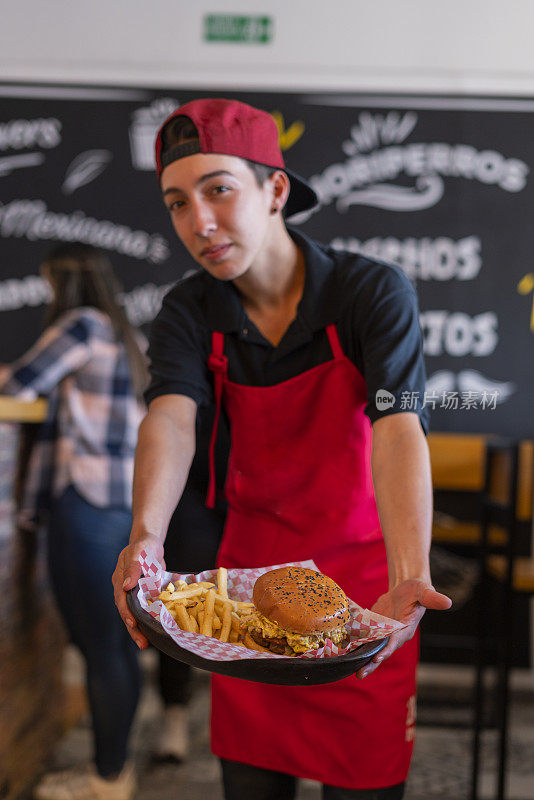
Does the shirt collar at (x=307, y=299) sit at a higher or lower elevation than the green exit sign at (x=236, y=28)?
lower

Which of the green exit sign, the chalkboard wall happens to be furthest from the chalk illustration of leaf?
the green exit sign

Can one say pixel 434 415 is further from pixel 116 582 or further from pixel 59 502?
pixel 59 502

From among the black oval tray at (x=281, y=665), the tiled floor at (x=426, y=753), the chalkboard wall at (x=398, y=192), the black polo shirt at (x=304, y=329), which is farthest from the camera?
the tiled floor at (x=426, y=753)

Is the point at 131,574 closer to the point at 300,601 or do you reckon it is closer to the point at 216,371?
the point at 300,601

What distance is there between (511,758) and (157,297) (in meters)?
1.62

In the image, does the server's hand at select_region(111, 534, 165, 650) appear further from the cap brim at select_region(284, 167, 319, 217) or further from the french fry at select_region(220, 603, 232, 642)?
the cap brim at select_region(284, 167, 319, 217)

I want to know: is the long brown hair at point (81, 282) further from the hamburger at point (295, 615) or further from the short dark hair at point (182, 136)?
the hamburger at point (295, 615)

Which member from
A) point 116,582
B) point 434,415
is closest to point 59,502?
point 116,582

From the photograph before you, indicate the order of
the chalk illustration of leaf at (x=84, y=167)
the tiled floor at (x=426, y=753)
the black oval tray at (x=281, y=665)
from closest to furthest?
the black oval tray at (x=281, y=665) < the chalk illustration of leaf at (x=84, y=167) < the tiled floor at (x=426, y=753)

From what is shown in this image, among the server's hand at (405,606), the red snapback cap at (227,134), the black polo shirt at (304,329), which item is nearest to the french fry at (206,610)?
the server's hand at (405,606)

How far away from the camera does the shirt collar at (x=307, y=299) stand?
38.3 inches

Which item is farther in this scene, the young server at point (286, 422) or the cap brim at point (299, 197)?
the cap brim at point (299, 197)

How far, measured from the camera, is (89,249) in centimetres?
177

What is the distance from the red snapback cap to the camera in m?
0.81
